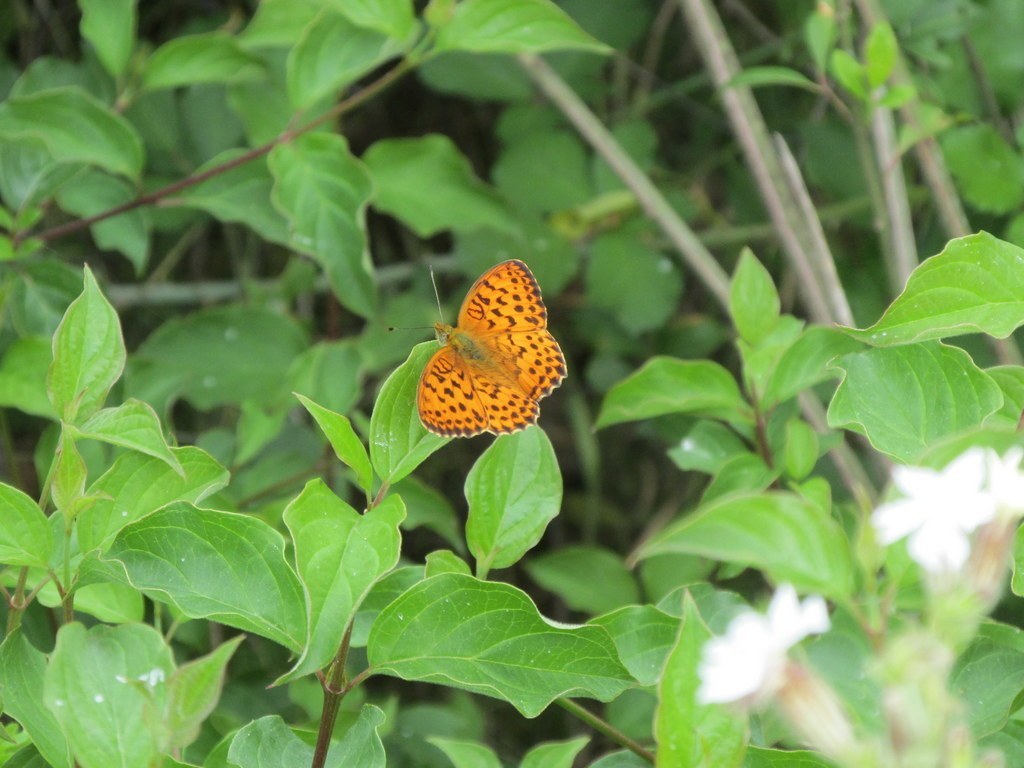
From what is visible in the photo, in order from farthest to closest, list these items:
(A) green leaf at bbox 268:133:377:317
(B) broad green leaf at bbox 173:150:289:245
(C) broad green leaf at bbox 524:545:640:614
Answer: (C) broad green leaf at bbox 524:545:640:614 → (B) broad green leaf at bbox 173:150:289:245 → (A) green leaf at bbox 268:133:377:317

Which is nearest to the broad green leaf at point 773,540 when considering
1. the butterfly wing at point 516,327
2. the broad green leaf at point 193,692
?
the broad green leaf at point 193,692

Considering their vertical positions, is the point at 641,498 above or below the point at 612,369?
below

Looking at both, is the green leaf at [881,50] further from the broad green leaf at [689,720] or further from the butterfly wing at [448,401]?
the broad green leaf at [689,720]

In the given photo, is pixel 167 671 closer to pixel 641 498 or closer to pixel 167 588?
pixel 167 588

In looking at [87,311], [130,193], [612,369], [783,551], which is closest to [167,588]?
[87,311]

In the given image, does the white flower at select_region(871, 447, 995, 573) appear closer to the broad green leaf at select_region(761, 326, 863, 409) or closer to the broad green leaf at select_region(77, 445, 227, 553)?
the broad green leaf at select_region(761, 326, 863, 409)

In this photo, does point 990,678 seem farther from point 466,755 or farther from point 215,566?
point 215,566

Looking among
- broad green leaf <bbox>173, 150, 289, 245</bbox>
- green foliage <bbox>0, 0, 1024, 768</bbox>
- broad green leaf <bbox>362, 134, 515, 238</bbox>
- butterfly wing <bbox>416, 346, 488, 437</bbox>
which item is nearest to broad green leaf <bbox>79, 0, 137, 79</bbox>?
green foliage <bbox>0, 0, 1024, 768</bbox>
